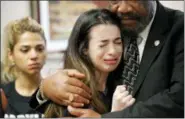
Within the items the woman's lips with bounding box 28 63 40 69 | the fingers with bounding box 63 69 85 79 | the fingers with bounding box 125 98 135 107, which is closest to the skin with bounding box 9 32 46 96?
the woman's lips with bounding box 28 63 40 69

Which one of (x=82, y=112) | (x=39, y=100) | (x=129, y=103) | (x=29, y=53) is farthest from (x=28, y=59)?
(x=129, y=103)

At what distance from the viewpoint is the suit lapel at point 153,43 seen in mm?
1034

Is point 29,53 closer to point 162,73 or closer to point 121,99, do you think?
point 121,99

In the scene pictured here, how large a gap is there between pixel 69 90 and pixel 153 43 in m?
0.32

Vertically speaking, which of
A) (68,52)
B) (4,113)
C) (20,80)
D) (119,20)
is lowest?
(4,113)

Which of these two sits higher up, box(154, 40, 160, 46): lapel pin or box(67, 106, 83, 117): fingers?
box(154, 40, 160, 46): lapel pin

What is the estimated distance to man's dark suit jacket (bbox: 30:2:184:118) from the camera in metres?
1.00

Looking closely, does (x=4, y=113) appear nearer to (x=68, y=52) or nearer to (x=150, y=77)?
(x=68, y=52)

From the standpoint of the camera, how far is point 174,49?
3.38ft

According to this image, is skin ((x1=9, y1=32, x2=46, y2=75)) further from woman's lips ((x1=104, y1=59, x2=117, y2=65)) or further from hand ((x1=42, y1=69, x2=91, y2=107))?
woman's lips ((x1=104, y1=59, x2=117, y2=65))

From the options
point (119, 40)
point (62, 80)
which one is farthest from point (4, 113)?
point (119, 40)

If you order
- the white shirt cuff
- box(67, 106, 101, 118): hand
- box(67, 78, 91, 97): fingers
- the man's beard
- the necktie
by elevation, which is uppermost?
the man's beard

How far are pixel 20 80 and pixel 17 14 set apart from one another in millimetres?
235

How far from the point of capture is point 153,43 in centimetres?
104
